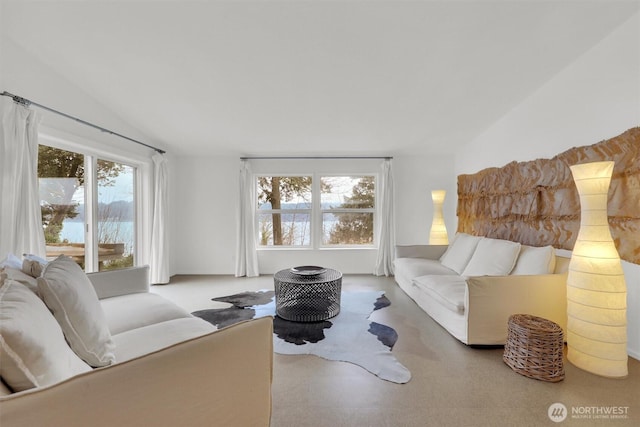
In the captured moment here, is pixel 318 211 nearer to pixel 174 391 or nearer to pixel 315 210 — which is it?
pixel 315 210

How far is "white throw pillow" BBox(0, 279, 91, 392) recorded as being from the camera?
0.69 meters

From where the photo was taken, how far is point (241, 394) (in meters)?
0.96

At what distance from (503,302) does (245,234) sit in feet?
12.2

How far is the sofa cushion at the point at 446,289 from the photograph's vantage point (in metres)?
2.27

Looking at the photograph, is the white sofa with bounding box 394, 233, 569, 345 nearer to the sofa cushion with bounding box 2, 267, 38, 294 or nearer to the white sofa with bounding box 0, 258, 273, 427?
the white sofa with bounding box 0, 258, 273, 427

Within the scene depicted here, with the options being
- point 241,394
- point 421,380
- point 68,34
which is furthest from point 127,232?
point 421,380

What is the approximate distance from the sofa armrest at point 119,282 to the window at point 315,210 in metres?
2.61

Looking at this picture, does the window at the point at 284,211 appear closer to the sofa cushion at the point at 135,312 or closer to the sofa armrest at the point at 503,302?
the sofa cushion at the point at 135,312

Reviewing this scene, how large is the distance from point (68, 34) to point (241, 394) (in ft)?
9.27

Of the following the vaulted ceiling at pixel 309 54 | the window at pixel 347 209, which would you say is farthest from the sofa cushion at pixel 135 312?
the window at pixel 347 209

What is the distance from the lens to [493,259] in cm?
272

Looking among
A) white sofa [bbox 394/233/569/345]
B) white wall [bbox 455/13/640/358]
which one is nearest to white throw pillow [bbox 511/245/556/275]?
white sofa [bbox 394/233/569/345]

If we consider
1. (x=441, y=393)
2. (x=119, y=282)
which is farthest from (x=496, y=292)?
(x=119, y=282)

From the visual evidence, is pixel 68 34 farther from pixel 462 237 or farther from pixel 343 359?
pixel 462 237
